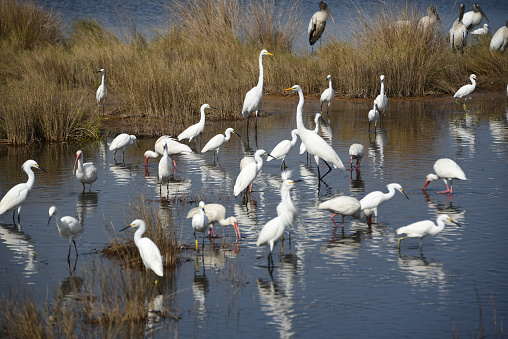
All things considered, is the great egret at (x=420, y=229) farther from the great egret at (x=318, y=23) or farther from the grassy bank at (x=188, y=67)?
the great egret at (x=318, y=23)

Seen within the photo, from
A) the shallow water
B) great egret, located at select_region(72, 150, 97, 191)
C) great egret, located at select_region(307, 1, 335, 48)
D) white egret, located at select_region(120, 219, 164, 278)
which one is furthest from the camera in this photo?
great egret, located at select_region(307, 1, 335, 48)

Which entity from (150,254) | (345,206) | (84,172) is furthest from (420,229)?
(84,172)

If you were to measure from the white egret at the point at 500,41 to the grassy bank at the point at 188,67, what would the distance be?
2.20ft

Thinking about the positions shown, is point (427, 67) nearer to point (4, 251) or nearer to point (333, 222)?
point (333, 222)

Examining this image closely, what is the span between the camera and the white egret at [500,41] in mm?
23734

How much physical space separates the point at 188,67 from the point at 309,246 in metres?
12.4

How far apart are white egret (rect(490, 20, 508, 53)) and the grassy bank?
0.67m

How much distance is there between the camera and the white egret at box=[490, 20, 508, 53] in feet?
77.9

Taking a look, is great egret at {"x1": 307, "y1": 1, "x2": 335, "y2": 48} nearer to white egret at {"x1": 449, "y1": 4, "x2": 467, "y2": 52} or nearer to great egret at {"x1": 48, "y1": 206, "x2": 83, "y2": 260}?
white egret at {"x1": 449, "y1": 4, "x2": 467, "y2": 52}

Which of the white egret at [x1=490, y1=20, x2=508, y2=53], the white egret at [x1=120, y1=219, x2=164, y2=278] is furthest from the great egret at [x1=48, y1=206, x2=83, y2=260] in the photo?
the white egret at [x1=490, y1=20, x2=508, y2=53]

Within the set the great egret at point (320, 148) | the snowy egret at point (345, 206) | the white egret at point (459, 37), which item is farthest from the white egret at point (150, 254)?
the white egret at point (459, 37)

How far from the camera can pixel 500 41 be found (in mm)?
23938

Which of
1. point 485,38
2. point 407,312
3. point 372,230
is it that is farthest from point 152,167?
point 485,38

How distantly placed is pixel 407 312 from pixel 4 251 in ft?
15.6
